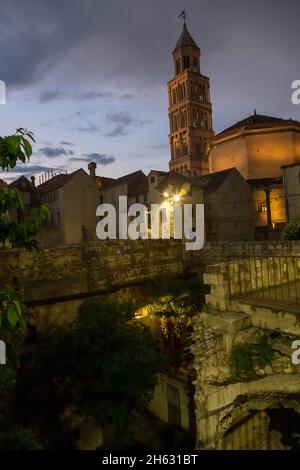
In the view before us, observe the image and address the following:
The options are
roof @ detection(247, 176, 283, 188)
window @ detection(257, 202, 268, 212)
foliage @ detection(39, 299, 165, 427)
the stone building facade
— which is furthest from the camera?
window @ detection(257, 202, 268, 212)

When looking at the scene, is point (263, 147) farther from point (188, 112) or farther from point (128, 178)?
point (188, 112)

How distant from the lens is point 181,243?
71.6 feet

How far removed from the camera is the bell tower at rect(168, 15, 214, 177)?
56812 millimetres

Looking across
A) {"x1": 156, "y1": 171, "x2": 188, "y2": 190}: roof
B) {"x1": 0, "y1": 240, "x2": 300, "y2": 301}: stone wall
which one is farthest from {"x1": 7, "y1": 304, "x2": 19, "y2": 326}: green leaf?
{"x1": 156, "y1": 171, "x2": 188, "y2": 190}: roof

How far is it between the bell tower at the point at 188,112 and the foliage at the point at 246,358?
5122 centimetres

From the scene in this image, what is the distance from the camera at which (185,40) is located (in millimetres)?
60906

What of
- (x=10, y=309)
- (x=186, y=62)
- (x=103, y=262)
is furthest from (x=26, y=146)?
(x=186, y=62)

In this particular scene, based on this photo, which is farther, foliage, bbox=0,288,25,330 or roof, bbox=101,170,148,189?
roof, bbox=101,170,148,189

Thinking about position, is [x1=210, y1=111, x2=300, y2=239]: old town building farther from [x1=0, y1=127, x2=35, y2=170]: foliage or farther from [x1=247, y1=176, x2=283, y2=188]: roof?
[x1=0, y1=127, x2=35, y2=170]: foliage

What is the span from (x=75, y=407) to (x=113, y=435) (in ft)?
6.46

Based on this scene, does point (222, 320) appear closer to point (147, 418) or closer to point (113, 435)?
point (113, 435)
